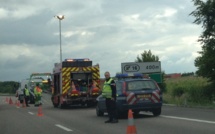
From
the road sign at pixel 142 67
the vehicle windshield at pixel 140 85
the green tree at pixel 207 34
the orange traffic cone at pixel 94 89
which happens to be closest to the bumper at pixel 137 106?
the vehicle windshield at pixel 140 85

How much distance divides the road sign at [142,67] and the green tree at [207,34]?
738 centimetres

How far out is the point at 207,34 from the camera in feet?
122

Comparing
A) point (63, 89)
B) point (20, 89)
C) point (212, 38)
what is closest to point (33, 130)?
point (63, 89)

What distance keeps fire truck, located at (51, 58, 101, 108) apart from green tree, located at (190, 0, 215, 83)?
1258 centimetres

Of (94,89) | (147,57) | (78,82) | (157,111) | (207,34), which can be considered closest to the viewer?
(157,111)

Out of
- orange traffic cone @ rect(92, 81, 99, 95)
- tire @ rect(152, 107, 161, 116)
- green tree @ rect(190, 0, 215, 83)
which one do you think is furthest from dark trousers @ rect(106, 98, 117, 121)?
green tree @ rect(190, 0, 215, 83)

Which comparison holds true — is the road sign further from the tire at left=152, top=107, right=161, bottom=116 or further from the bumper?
the bumper

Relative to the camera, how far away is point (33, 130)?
14.9 m

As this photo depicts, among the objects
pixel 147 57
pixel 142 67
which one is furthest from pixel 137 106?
pixel 147 57

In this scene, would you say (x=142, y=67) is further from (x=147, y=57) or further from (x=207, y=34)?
(x=147, y=57)

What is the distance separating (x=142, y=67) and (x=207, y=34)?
8.14 metres

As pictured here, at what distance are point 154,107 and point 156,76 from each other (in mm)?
13069

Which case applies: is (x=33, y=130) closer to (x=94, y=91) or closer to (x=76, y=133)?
(x=76, y=133)

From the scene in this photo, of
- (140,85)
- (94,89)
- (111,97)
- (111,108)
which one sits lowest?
(111,108)
